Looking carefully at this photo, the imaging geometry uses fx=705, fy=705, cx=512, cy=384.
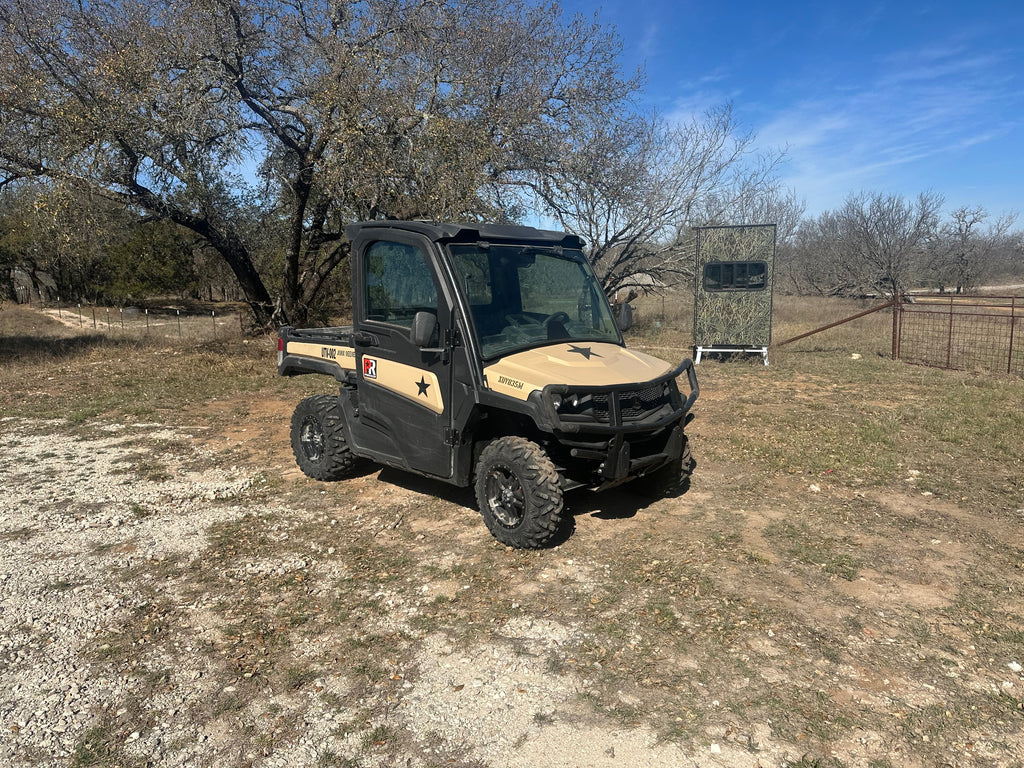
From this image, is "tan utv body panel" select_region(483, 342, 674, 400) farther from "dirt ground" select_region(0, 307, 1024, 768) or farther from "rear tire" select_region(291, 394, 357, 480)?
"rear tire" select_region(291, 394, 357, 480)

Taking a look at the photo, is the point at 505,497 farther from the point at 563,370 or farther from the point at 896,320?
the point at 896,320

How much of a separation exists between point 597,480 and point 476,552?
38.3 inches

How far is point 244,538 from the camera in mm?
5160

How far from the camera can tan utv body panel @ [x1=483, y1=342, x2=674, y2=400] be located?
4555 mm

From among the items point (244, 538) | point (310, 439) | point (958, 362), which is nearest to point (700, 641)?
point (244, 538)

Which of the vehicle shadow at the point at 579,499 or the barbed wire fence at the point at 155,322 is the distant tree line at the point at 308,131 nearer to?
the barbed wire fence at the point at 155,322

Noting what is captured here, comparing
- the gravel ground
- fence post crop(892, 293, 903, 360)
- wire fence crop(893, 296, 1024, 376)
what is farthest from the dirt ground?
fence post crop(892, 293, 903, 360)

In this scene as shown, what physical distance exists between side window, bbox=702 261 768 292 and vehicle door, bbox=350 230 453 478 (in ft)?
35.6

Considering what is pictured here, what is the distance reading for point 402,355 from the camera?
526 centimetres

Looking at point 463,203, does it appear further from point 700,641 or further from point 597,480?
point 700,641

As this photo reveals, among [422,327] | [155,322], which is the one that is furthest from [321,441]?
[155,322]

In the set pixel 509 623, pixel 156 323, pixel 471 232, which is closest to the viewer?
pixel 509 623

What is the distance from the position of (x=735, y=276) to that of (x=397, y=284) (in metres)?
11.1

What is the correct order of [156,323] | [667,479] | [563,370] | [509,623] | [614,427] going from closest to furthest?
[509,623] → [614,427] → [563,370] → [667,479] → [156,323]
